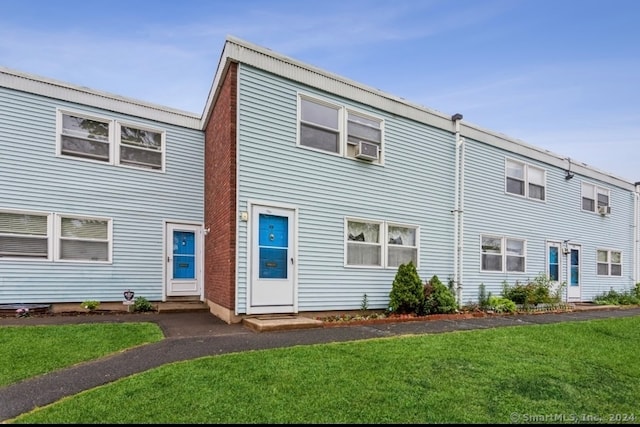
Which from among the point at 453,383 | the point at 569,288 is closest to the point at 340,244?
the point at 453,383

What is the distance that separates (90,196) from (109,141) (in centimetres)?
156

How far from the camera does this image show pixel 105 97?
1025cm

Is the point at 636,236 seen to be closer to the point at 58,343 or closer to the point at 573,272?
the point at 573,272

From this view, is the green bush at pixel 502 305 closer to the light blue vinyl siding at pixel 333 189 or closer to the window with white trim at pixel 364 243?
the light blue vinyl siding at pixel 333 189

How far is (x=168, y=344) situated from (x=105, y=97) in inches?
299

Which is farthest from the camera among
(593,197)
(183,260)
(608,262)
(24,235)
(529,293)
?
(608,262)

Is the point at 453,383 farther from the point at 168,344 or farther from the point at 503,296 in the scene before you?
the point at 503,296

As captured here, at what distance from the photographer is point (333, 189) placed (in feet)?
30.0

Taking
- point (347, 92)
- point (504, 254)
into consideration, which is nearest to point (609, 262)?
point (504, 254)

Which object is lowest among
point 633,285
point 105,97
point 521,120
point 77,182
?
point 633,285

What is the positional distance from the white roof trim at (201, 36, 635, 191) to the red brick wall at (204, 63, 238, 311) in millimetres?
313

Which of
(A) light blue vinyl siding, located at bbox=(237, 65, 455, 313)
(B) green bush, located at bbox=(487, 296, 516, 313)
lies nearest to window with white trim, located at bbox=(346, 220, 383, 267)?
(A) light blue vinyl siding, located at bbox=(237, 65, 455, 313)

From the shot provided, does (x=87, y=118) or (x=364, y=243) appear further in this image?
(x=87, y=118)

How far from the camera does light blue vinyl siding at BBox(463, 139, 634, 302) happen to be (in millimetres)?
11750
